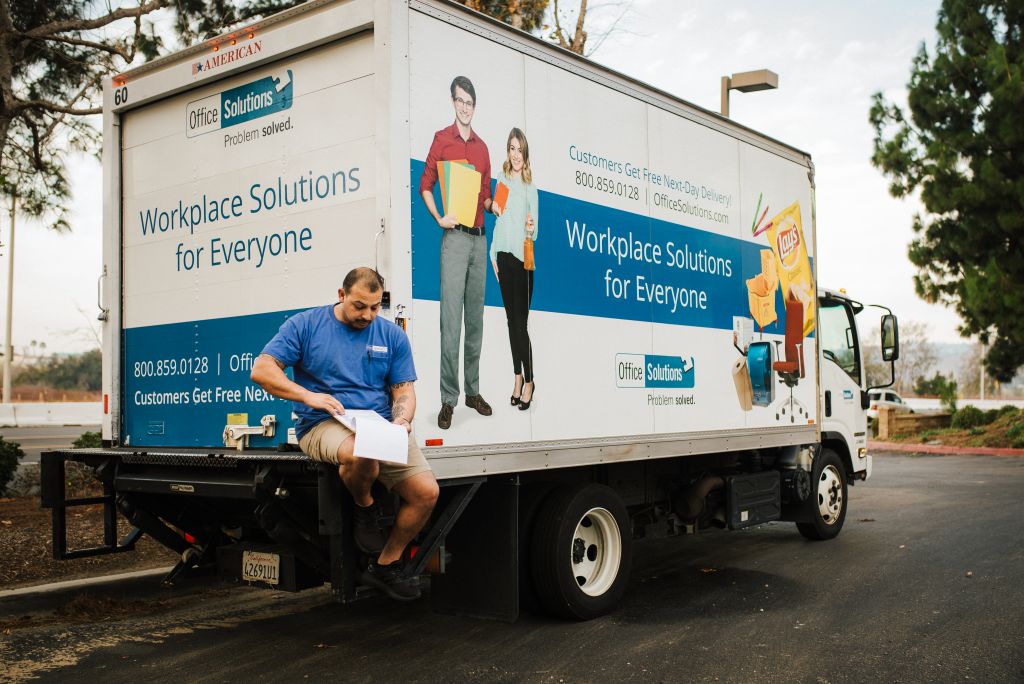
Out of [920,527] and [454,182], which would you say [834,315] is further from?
[454,182]

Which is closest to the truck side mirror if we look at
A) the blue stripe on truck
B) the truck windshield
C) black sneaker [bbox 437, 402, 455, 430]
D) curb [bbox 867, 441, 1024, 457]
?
the truck windshield

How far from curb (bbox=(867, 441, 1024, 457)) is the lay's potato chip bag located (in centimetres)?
1461

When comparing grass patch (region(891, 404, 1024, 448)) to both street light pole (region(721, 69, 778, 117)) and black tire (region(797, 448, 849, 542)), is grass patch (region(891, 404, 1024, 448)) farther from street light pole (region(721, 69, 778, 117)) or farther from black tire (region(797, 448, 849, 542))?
black tire (region(797, 448, 849, 542))

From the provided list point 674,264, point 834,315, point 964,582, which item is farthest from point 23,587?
point 834,315

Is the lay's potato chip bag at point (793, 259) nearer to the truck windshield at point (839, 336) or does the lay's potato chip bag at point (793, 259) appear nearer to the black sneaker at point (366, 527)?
the truck windshield at point (839, 336)

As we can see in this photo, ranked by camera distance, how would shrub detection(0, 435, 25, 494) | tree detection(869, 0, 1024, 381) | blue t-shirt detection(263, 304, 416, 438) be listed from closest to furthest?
blue t-shirt detection(263, 304, 416, 438) → shrub detection(0, 435, 25, 494) → tree detection(869, 0, 1024, 381)

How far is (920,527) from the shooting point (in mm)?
10359

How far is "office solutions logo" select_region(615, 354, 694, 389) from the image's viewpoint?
260 inches

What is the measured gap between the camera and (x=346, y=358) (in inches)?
198

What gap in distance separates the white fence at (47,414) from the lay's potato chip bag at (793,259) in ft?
93.3

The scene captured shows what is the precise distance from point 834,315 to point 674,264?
344cm

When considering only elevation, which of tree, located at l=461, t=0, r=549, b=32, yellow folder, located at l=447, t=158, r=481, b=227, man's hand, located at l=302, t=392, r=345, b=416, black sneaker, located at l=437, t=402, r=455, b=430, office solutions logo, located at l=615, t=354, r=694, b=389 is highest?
tree, located at l=461, t=0, r=549, b=32

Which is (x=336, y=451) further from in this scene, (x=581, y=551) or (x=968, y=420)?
(x=968, y=420)

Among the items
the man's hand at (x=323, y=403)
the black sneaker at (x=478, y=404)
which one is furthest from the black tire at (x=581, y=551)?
the man's hand at (x=323, y=403)
